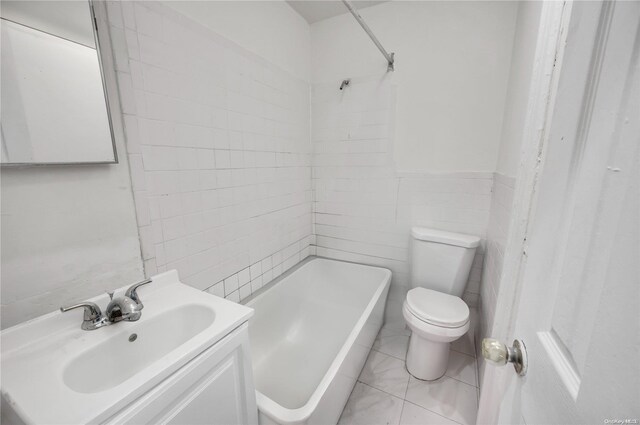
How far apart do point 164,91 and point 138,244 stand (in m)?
0.70

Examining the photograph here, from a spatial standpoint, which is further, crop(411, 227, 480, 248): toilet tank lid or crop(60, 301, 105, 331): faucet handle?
crop(411, 227, 480, 248): toilet tank lid

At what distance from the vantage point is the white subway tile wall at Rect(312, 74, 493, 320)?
1.84m

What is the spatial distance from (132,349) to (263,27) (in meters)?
1.89

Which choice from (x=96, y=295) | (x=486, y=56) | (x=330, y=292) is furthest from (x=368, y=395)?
(x=486, y=56)

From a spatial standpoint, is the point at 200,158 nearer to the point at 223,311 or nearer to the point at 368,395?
the point at 223,311

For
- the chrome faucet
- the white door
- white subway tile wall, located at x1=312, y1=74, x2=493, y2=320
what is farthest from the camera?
white subway tile wall, located at x1=312, y1=74, x2=493, y2=320

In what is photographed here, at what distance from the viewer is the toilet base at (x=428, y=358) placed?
5.26 feet

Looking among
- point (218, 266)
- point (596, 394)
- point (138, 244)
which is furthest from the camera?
point (218, 266)

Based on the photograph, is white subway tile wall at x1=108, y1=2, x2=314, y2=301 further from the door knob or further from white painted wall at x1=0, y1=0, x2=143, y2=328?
the door knob

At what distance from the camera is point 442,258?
5.91ft

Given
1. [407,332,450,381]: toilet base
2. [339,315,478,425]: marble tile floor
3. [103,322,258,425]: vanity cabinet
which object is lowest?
[339,315,478,425]: marble tile floor

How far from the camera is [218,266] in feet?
4.81

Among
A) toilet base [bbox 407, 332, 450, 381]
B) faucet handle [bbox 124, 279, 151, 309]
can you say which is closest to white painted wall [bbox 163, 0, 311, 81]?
faucet handle [bbox 124, 279, 151, 309]

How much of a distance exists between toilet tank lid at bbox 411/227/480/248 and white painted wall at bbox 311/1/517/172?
0.47m
